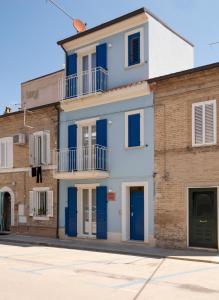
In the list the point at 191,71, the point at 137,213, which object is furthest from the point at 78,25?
the point at 137,213

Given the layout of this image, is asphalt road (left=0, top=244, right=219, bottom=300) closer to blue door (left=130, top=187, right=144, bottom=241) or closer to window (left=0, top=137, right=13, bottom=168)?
blue door (left=130, top=187, right=144, bottom=241)

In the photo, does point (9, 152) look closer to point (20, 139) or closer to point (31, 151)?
point (20, 139)

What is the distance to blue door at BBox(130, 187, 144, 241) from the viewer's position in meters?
17.5

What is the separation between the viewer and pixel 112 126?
18531mm

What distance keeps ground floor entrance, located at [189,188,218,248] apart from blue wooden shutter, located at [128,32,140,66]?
6147 mm

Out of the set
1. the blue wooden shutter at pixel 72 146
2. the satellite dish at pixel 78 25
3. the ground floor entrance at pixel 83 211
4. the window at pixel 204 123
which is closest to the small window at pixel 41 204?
the ground floor entrance at pixel 83 211

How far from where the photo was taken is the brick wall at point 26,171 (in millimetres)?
21172

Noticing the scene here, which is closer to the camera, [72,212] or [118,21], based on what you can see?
[118,21]

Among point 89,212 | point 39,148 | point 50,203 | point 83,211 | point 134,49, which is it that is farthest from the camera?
point 39,148

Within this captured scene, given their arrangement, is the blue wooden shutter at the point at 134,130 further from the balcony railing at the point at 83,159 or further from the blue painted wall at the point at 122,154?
the balcony railing at the point at 83,159

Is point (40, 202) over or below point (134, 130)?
below

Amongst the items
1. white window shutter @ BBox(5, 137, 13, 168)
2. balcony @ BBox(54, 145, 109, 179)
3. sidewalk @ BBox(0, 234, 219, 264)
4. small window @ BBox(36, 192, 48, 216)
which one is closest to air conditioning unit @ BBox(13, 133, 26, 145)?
white window shutter @ BBox(5, 137, 13, 168)

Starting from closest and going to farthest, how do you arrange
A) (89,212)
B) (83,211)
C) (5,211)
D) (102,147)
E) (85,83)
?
(102,147) → (89,212) → (83,211) → (85,83) → (5,211)

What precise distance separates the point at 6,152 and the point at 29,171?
2385 mm
